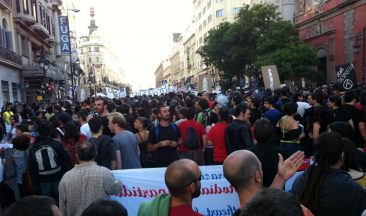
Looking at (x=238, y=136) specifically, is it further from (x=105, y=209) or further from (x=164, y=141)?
(x=105, y=209)

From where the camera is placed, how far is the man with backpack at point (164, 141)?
7559 millimetres

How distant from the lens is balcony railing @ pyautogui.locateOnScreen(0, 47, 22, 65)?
93.7 ft

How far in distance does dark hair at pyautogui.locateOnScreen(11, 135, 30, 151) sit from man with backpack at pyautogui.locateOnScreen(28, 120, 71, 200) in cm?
72

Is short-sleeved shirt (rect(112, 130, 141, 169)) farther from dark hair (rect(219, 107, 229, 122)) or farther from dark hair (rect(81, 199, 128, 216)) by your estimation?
dark hair (rect(81, 199, 128, 216))

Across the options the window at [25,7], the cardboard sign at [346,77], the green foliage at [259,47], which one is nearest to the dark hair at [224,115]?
the cardboard sign at [346,77]

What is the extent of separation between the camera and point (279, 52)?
3161 centimetres

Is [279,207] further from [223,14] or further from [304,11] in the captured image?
[223,14]

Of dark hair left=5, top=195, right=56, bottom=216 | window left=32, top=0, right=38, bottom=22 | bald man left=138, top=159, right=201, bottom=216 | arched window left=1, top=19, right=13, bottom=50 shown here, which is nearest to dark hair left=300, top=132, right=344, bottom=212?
bald man left=138, top=159, right=201, bottom=216

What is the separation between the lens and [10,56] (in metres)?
30.4

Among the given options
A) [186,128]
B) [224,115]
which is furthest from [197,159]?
[224,115]

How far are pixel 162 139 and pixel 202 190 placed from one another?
1.92 m

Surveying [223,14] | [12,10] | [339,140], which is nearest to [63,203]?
[339,140]

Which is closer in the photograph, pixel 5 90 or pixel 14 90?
pixel 5 90

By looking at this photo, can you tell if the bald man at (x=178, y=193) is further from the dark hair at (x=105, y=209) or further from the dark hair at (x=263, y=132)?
the dark hair at (x=263, y=132)
